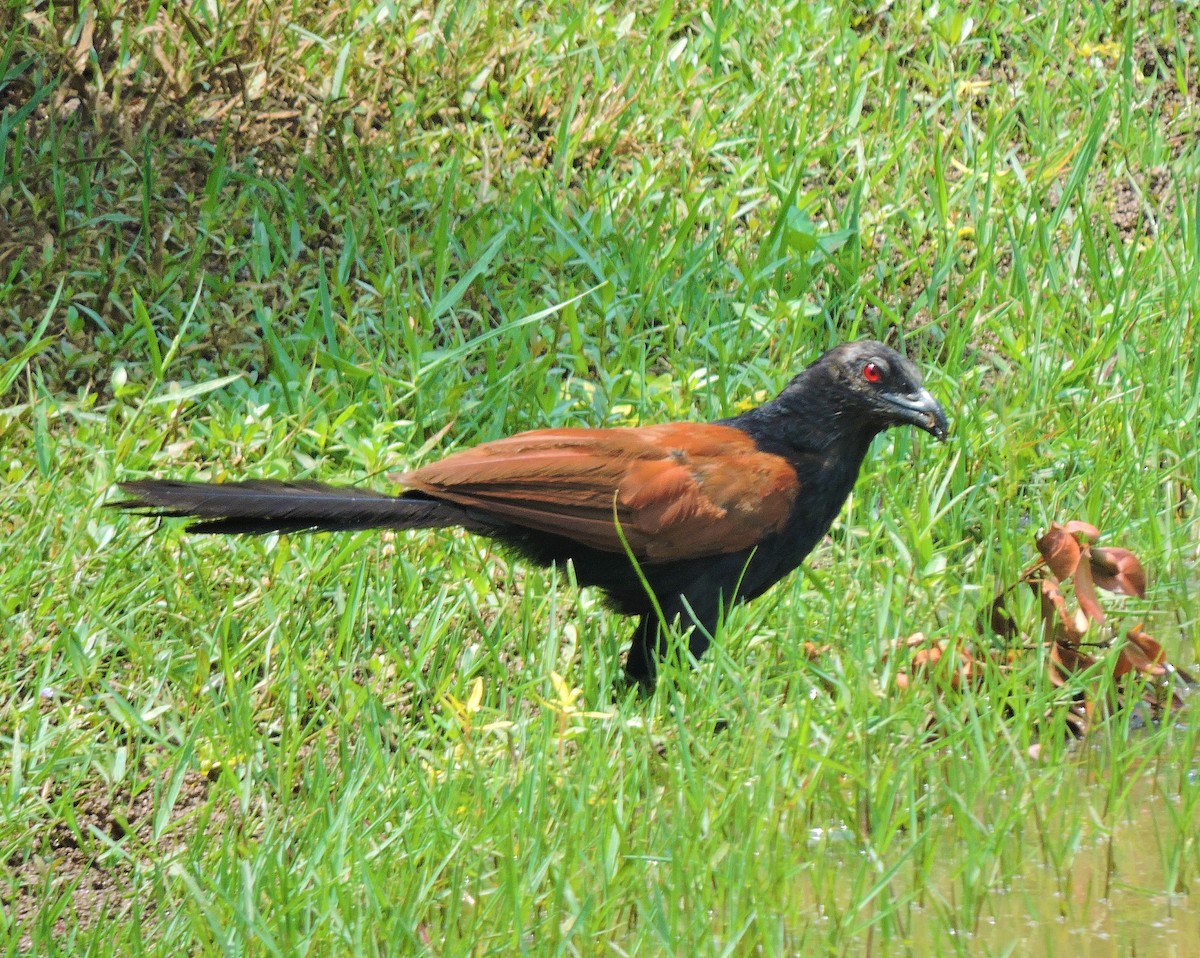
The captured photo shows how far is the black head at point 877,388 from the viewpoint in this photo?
3.92 metres

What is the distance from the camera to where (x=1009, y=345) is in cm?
488

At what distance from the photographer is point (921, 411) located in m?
3.90

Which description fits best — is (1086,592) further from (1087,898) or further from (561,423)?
(561,423)

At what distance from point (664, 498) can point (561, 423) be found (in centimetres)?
102

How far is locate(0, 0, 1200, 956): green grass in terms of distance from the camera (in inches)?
116

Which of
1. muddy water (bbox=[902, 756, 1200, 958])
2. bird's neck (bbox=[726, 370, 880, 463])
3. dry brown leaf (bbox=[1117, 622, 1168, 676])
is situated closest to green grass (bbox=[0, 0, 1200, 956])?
muddy water (bbox=[902, 756, 1200, 958])

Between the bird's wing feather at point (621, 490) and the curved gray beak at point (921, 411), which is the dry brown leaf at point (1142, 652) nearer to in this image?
the curved gray beak at point (921, 411)

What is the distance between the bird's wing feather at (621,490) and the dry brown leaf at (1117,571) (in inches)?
27.9

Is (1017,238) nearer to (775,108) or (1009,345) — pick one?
(1009,345)

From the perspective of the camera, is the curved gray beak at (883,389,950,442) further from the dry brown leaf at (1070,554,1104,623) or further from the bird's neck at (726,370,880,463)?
the dry brown leaf at (1070,554,1104,623)

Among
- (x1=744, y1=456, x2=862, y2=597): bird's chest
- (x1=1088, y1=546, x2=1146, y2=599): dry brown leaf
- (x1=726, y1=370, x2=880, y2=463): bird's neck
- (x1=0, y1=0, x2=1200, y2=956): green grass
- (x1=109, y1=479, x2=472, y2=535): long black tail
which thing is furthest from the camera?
(x1=726, y1=370, x2=880, y2=463): bird's neck

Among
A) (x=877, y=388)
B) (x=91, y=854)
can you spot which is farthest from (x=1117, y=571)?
(x=91, y=854)

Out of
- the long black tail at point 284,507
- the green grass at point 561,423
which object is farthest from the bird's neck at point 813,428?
the long black tail at point 284,507

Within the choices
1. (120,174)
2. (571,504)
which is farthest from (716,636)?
(120,174)
